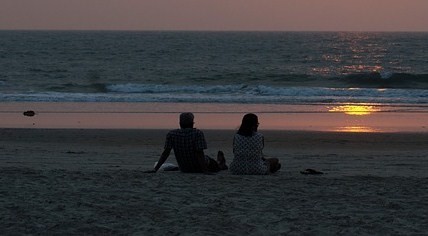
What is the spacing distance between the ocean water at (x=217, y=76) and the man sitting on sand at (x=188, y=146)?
55.6 ft

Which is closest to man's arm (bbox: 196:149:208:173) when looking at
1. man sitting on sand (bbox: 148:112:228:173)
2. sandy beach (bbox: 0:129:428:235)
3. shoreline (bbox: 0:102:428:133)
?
man sitting on sand (bbox: 148:112:228:173)

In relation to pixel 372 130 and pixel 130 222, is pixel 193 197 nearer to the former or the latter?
pixel 130 222

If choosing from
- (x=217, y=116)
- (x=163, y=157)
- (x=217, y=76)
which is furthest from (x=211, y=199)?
(x=217, y=76)

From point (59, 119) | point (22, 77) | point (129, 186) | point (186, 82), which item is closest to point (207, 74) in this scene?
point (186, 82)

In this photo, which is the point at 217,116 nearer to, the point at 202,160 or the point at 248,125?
the point at 202,160

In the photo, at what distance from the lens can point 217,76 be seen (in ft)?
147

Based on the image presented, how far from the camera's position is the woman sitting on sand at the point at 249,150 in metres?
9.80

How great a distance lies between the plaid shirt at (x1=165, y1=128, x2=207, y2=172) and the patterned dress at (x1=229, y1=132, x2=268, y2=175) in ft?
1.39

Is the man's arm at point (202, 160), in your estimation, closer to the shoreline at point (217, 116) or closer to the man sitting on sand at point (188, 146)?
the man sitting on sand at point (188, 146)

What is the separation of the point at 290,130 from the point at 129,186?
9326mm

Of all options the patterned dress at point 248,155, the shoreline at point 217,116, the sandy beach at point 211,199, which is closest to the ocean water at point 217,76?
the shoreline at point 217,116

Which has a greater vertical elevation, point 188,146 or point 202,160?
point 188,146

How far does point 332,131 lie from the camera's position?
17547 millimetres

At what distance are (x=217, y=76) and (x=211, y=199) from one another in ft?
120
